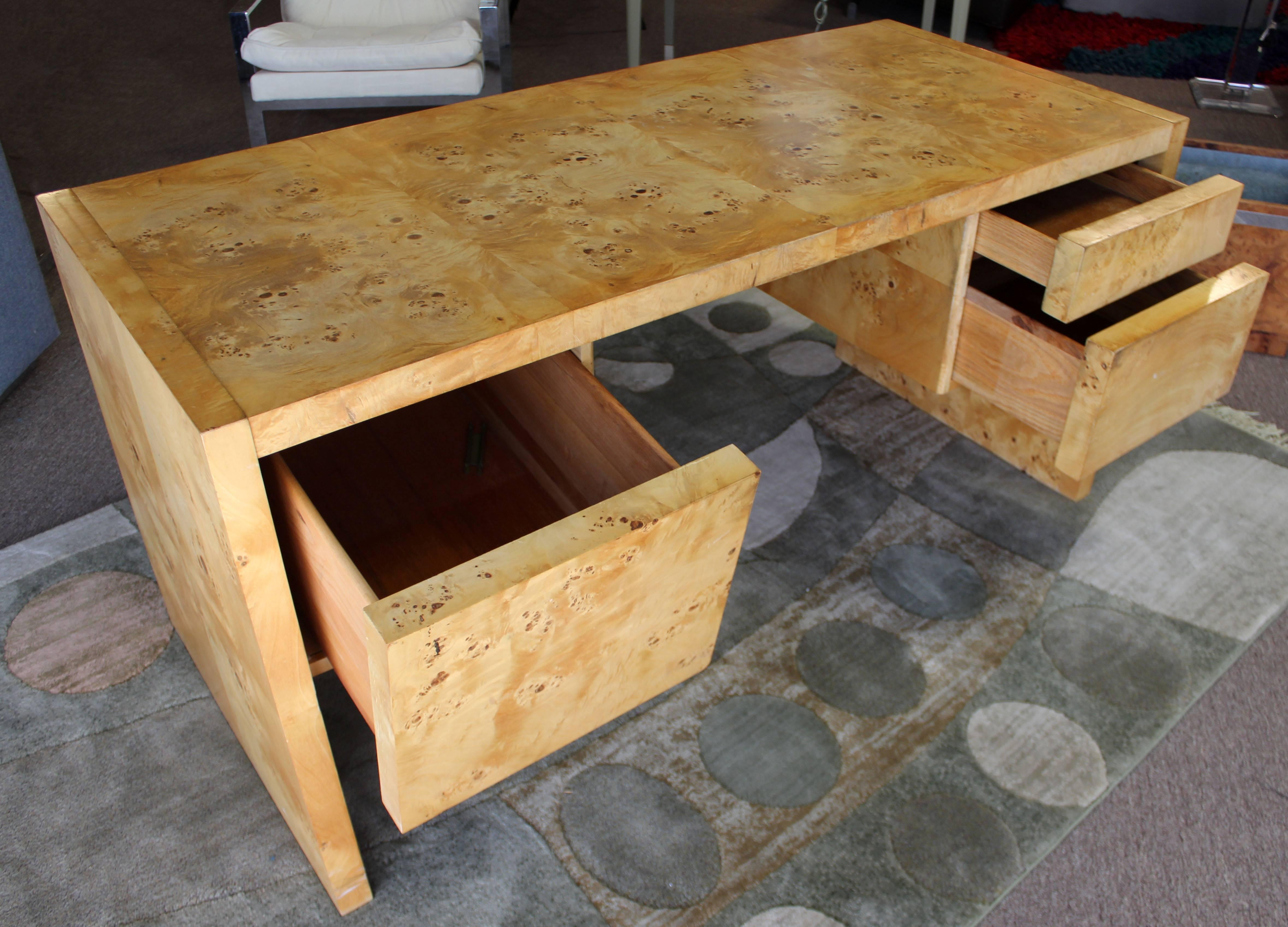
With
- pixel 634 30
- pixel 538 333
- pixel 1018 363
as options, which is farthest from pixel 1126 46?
pixel 538 333

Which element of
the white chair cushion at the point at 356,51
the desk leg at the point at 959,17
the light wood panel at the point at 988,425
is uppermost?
the white chair cushion at the point at 356,51

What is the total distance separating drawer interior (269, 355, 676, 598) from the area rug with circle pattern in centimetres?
22

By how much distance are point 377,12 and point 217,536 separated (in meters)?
2.03

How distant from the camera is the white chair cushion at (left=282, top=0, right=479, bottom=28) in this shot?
240 centimetres

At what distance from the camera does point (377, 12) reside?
7.95 feet

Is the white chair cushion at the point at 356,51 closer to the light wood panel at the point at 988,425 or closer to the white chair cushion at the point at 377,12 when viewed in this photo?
the white chair cushion at the point at 377,12

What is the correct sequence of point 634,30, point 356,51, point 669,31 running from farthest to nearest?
point 669,31 < point 634,30 < point 356,51

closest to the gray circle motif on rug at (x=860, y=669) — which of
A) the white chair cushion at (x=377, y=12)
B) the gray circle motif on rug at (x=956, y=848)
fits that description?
the gray circle motif on rug at (x=956, y=848)

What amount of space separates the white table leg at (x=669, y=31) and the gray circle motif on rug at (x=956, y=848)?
7.21 feet

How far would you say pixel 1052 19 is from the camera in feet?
10.9

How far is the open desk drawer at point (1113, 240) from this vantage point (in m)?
1.13

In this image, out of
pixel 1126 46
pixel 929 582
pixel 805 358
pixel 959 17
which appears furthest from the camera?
pixel 1126 46

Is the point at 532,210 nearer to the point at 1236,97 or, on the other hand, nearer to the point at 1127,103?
the point at 1127,103

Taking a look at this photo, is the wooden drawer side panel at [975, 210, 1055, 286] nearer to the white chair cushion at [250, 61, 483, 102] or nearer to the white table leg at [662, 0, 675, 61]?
the white chair cushion at [250, 61, 483, 102]
